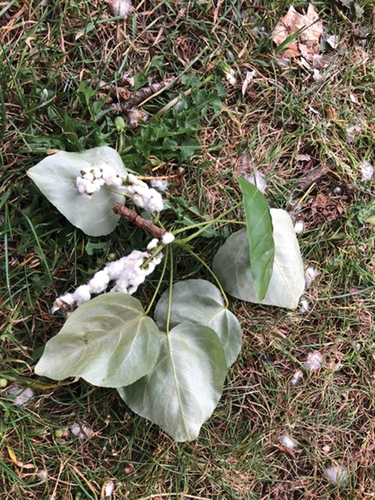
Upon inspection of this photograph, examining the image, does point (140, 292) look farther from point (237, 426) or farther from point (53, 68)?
point (53, 68)

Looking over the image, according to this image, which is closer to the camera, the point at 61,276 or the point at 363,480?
the point at 61,276

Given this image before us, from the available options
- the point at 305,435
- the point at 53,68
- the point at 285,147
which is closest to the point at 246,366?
the point at 305,435

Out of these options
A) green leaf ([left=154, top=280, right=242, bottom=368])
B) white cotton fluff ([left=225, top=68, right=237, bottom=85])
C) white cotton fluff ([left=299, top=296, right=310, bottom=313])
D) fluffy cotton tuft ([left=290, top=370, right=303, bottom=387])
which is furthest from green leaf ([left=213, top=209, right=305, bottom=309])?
white cotton fluff ([left=225, top=68, right=237, bottom=85])

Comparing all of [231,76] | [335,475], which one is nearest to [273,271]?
[231,76]

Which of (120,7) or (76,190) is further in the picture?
(120,7)

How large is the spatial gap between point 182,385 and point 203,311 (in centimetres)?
19

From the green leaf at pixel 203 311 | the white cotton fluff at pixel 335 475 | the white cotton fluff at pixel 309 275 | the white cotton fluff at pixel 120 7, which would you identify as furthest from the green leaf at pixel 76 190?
the white cotton fluff at pixel 335 475

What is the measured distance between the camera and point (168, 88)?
1250 millimetres

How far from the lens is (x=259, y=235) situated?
102cm

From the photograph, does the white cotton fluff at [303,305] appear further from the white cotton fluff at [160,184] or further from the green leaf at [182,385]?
the white cotton fluff at [160,184]

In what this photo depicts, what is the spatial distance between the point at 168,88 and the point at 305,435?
106 centimetres

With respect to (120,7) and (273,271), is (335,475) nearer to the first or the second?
(273,271)

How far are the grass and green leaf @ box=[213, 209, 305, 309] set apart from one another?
0.08m

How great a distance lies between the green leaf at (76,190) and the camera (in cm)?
105
